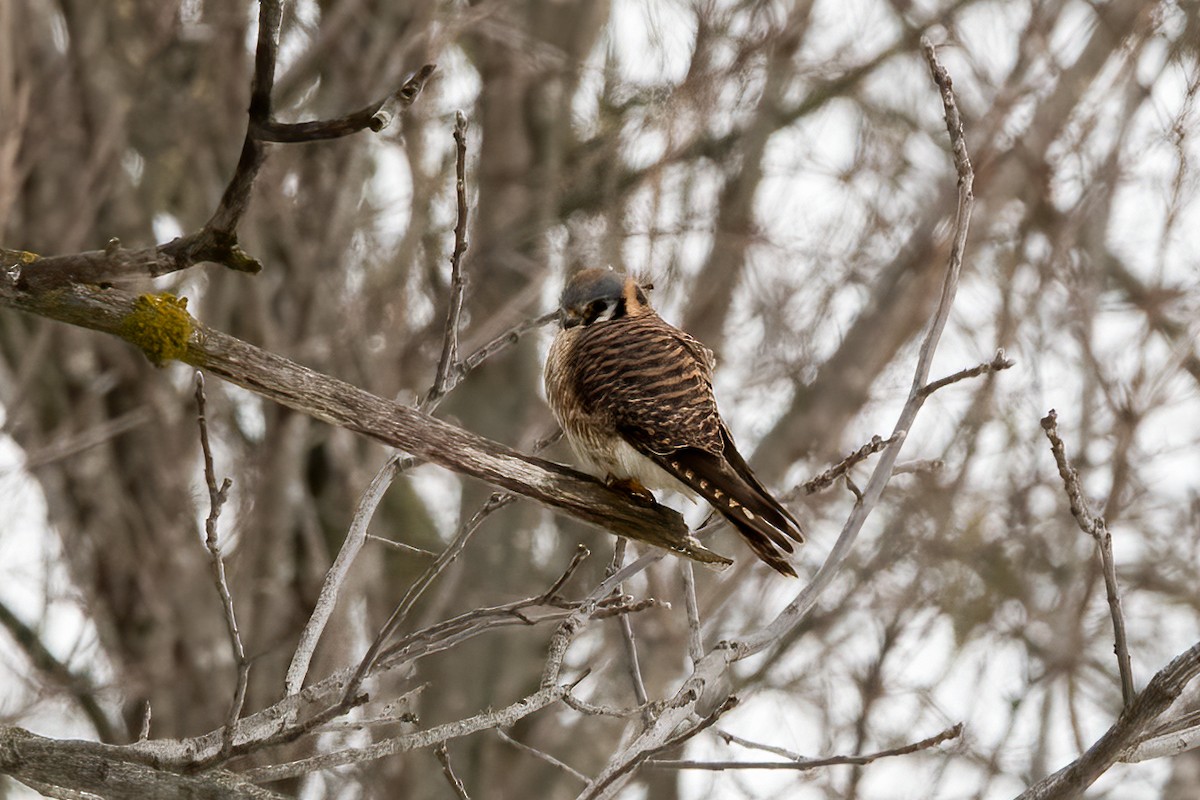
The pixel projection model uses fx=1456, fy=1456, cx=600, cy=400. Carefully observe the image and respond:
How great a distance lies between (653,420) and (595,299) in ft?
2.66

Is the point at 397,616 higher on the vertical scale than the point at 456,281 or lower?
lower

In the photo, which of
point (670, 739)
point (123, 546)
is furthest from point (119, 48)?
point (670, 739)

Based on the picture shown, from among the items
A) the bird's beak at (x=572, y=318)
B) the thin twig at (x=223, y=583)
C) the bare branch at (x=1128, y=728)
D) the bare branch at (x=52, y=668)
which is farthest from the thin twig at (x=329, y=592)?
the bare branch at (x=52, y=668)

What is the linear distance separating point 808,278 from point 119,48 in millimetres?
3849

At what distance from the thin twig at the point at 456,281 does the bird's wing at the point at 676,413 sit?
2.19ft

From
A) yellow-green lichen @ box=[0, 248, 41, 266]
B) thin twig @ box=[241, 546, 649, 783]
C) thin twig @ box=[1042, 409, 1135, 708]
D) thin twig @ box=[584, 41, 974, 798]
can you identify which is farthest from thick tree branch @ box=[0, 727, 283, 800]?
thin twig @ box=[1042, 409, 1135, 708]

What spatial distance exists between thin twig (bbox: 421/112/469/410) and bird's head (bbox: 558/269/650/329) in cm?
125

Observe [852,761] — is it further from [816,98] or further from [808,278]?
[816,98]

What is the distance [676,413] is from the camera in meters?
3.65

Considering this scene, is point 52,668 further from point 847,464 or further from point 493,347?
point 847,464

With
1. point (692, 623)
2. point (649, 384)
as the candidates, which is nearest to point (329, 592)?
point (692, 623)

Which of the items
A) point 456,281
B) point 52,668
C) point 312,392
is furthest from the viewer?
point 52,668

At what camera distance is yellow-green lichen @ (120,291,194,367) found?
2.65 metres

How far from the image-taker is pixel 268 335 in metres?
7.11
